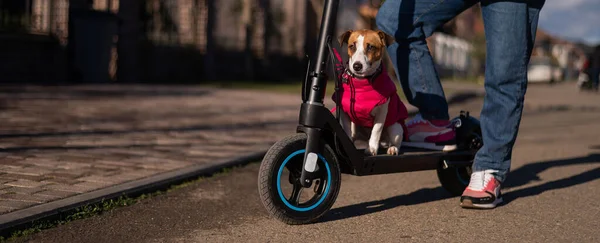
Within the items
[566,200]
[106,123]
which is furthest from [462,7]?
[106,123]

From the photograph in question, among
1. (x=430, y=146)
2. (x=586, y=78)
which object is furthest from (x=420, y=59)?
(x=586, y=78)

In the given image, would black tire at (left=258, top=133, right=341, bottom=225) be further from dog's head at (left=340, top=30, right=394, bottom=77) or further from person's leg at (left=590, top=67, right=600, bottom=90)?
person's leg at (left=590, top=67, right=600, bottom=90)

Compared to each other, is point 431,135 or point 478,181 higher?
point 431,135

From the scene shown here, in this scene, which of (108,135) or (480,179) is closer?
(480,179)

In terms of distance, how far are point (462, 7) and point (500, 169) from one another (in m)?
0.97

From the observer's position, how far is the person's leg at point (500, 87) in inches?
177

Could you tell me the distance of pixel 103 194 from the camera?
181 inches

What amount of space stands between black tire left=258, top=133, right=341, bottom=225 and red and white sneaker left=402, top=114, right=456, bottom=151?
81 cm

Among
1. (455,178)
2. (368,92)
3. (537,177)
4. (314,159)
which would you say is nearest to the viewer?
(314,159)

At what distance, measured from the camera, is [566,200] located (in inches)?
194

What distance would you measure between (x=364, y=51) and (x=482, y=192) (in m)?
1.13

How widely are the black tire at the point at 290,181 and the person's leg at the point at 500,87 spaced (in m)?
0.94

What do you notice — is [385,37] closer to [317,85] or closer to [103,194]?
[317,85]

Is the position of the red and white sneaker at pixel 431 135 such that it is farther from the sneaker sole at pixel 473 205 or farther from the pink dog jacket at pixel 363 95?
the pink dog jacket at pixel 363 95
